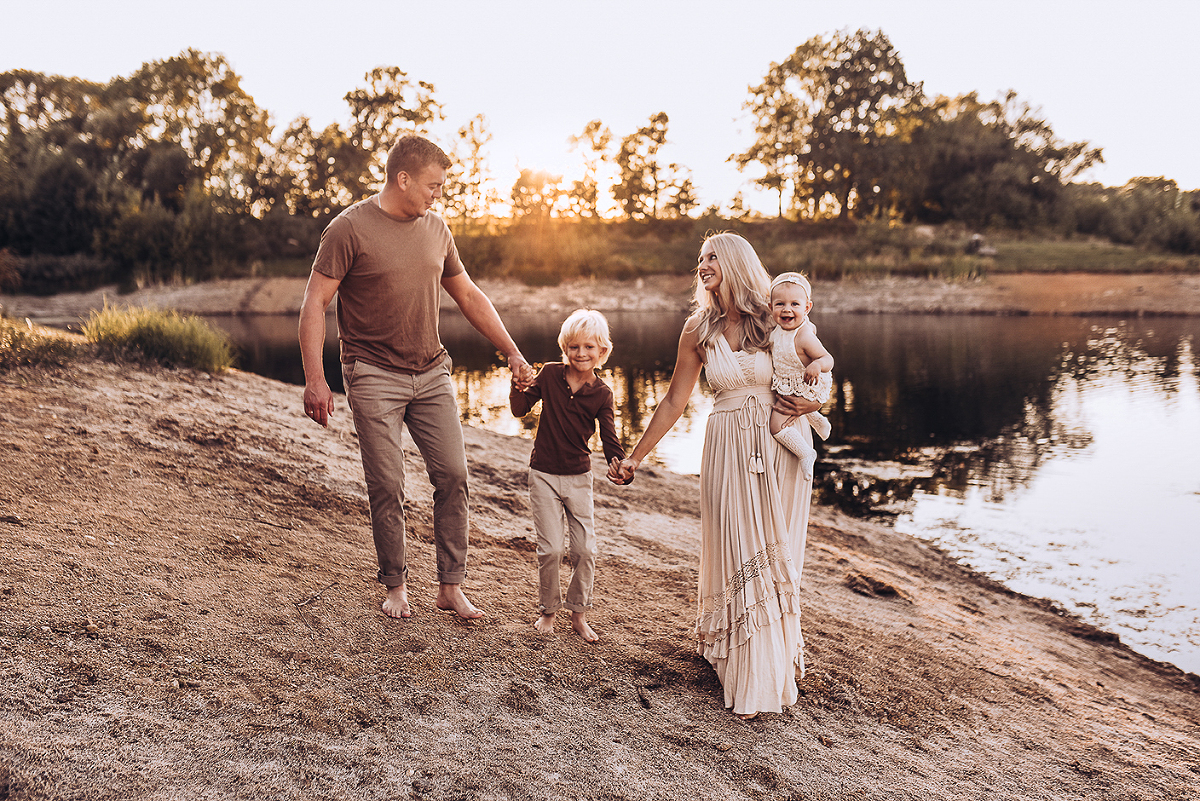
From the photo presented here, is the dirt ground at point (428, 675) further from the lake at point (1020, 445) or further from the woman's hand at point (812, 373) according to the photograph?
the woman's hand at point (812, 373)

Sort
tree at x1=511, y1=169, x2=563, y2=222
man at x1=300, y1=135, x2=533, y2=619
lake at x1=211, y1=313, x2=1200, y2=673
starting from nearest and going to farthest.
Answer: man at x1=300, y1=135, x2=533, y2=619 < lake at x1=211, y1=313, x2=1200, y2=673 < tree at x1=511, y1=169, x2=563, y2=222

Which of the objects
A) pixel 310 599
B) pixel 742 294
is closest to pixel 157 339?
pixel 310 599

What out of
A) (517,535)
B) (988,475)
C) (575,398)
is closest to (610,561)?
(517,535)

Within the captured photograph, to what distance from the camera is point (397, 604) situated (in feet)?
14.1

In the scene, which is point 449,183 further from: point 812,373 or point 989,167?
point 812,373

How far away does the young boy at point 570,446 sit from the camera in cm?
414

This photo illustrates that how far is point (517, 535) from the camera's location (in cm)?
626

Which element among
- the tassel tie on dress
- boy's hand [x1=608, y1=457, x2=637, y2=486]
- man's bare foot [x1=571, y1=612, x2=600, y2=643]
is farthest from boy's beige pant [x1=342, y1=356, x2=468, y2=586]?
the tassel tie on dress

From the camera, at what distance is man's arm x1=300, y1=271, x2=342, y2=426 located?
3.90 metres

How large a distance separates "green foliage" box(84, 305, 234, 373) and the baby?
8265 millimetres

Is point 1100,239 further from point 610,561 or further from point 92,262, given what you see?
point 92,262

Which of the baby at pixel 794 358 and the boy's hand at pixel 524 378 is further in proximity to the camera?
the boy's hand at pixel 524 378

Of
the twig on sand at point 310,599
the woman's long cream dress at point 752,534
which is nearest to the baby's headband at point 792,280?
the woman's long cream dress at point 752,534

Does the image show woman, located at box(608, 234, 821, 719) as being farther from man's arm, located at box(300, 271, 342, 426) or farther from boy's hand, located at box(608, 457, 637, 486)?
man's arm, located at box(300, 271, 342, 426)
